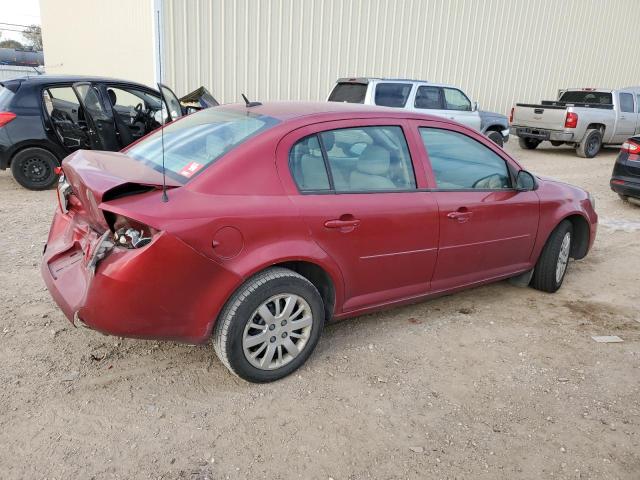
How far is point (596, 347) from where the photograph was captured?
3.85 meters

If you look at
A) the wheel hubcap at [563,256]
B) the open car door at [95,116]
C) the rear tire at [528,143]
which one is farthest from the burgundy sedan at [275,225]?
the rear tire at [528,143]

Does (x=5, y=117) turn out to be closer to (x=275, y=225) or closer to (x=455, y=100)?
(x=275, y=225)

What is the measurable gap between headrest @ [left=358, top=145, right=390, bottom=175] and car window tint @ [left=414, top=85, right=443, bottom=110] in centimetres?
795

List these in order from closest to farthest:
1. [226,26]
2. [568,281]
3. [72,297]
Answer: [72,297]
[568,281]
[226,26]

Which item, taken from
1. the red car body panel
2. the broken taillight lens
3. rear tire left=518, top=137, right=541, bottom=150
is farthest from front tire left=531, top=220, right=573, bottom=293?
rear tire left=518, top=137, right=541, bottom=150

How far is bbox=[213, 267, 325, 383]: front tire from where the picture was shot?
2943 mm

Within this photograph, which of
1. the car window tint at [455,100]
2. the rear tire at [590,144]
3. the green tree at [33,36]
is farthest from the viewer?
the green tree at [33,36]

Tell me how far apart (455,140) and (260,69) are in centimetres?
992

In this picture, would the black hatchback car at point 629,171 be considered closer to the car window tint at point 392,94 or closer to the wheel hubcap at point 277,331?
the car window tint at point 392,94

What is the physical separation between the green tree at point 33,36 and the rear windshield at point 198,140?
59068 millimetres

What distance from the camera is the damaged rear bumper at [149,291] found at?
267cm

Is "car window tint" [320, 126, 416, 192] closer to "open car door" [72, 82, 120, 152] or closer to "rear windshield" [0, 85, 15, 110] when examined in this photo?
"open car door" [72, 82, 120, 152]

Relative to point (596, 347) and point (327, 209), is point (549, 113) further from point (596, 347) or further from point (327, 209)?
point (327, 209)

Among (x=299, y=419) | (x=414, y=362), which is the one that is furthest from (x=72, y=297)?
(x=414, y=362)
